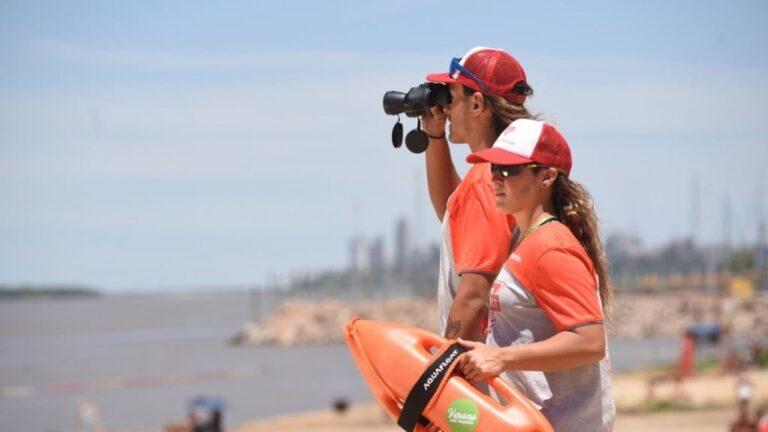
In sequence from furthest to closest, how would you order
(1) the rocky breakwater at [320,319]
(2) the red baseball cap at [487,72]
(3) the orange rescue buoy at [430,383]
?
(1) the rocky breakwater at [320,319]
(2) the red baseball cap at [487,72]
(3) the orange rescue buoy at [430,383]

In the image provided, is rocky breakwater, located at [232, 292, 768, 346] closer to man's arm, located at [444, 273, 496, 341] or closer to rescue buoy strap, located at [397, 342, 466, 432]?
man's arm, located at [444, 273, 496, 341]

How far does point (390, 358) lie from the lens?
2.96 m

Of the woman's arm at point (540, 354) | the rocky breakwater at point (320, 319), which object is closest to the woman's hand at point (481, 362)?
the woman's arm at point (540, 354)

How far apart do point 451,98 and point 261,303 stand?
179 m

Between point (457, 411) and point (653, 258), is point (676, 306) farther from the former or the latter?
point (457, 411)

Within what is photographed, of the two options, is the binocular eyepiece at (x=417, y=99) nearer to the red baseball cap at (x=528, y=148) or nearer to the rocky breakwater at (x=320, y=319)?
the red baseball cap at (x=528, y=148)

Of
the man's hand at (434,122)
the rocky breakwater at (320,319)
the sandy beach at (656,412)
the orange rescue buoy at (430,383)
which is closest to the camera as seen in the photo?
→ the orange rescue buoy at (430,383)

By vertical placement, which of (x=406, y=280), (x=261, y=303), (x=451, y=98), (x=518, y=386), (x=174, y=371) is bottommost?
(x=261, y=303)

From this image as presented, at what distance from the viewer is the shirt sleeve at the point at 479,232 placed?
3.17 m

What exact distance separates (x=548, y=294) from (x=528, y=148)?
0.38 meters

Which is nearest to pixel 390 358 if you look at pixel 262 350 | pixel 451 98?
pixel 451 98

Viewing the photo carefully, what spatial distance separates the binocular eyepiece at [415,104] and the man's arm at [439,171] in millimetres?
68

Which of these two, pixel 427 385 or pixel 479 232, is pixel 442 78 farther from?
pixel 427 385

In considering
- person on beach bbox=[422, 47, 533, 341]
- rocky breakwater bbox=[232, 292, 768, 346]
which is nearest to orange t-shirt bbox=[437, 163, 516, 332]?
person on beach bbox=[422, 47, 533, 341]
